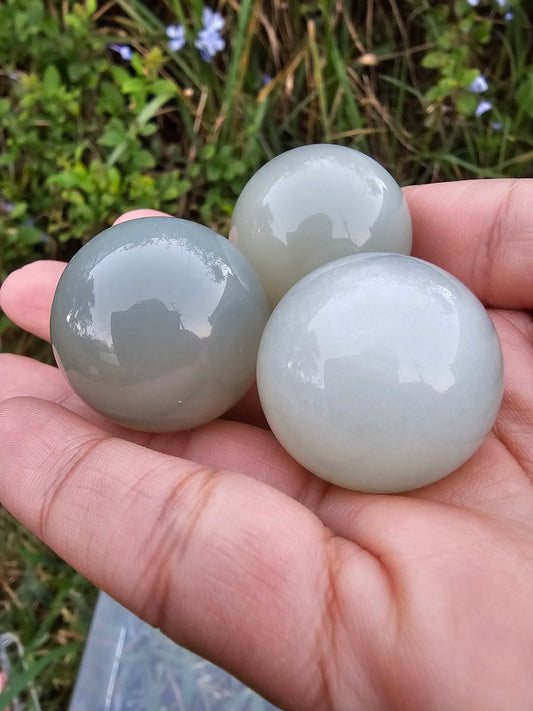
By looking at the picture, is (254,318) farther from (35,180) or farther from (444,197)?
(35,180)

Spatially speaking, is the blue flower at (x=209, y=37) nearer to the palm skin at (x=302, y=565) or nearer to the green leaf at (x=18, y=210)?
the green leaf at (x=18, y=210)

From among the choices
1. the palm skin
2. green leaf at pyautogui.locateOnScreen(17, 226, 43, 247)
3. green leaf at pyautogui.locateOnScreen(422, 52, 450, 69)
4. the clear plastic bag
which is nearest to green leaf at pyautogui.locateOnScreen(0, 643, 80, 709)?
the clear plastic bag

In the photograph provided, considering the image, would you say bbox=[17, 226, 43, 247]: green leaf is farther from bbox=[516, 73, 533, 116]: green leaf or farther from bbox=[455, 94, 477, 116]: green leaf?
bbox=[516, 73, 533, 116]: green leaf

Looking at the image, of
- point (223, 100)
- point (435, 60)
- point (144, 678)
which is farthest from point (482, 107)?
point (144, 678)

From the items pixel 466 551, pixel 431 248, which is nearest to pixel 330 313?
pixel 466 551

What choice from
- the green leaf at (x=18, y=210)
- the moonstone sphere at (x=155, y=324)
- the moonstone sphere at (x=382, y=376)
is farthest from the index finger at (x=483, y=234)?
the green leaf at (x=18, y=210)

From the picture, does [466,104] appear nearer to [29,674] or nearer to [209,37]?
[209,37]

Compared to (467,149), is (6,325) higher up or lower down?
lower down
